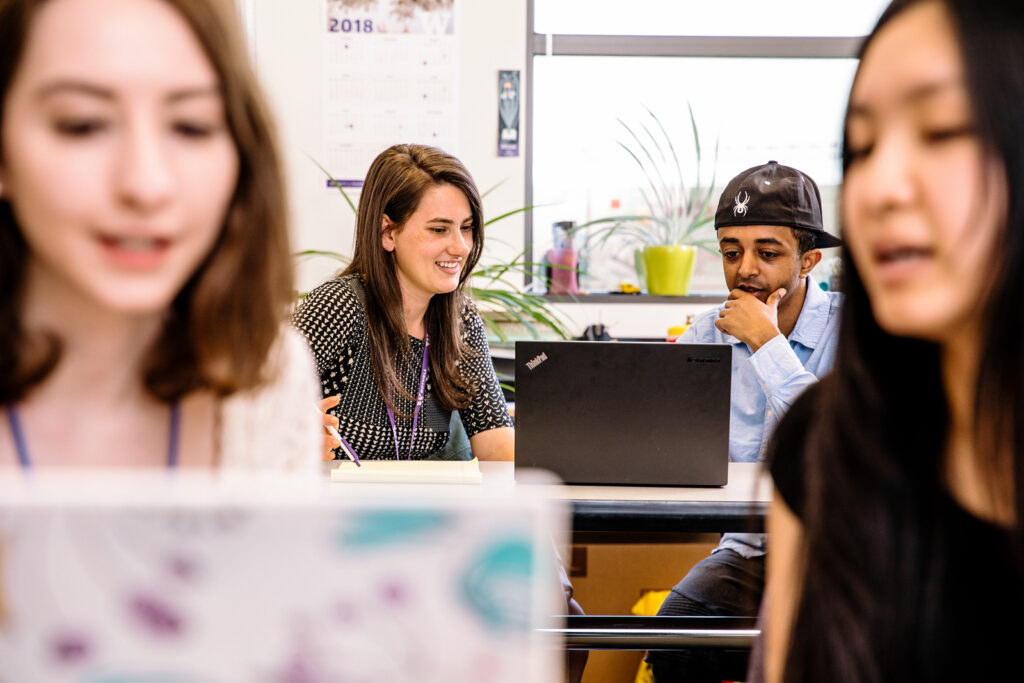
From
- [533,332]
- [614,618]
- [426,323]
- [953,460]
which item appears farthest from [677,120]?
[953,460]

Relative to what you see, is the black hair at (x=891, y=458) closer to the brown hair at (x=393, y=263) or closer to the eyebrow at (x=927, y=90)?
the eyebrow at (x=927, y=90)

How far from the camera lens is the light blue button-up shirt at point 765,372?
1.86 m

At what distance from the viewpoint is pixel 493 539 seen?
33 centimetres

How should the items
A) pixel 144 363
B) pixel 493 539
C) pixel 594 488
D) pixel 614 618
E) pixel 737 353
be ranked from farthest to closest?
1. pixel 737 353
2. pixel 614 618
3. pixel 594 488
4. pixel 144 363
5. pixel 493 539

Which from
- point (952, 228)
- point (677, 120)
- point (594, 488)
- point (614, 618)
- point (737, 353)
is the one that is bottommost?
point (614, 618)

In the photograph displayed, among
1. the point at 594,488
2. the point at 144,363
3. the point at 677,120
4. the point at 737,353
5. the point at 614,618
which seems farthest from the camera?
the point at 677,120

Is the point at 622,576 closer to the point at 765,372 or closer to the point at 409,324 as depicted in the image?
the point at 765,372

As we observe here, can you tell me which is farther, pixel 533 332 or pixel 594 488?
pixel 533 332

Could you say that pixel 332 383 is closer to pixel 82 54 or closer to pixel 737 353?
pixel 737 353

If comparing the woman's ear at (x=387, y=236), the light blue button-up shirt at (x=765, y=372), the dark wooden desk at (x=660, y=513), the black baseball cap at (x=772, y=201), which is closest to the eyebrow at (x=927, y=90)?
the dark wooden desk at (x=660, y=513)

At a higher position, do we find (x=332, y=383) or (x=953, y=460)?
(x=953, y=460)

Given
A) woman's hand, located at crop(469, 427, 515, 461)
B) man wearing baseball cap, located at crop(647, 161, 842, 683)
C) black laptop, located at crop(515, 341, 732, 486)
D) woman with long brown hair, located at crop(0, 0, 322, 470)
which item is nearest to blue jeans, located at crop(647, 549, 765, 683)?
man wearing baseball cap, located at crop(647, 161, 842, 683)

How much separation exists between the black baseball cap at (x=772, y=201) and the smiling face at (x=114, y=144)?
161 centimetres

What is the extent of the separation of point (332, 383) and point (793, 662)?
1.56 meters
